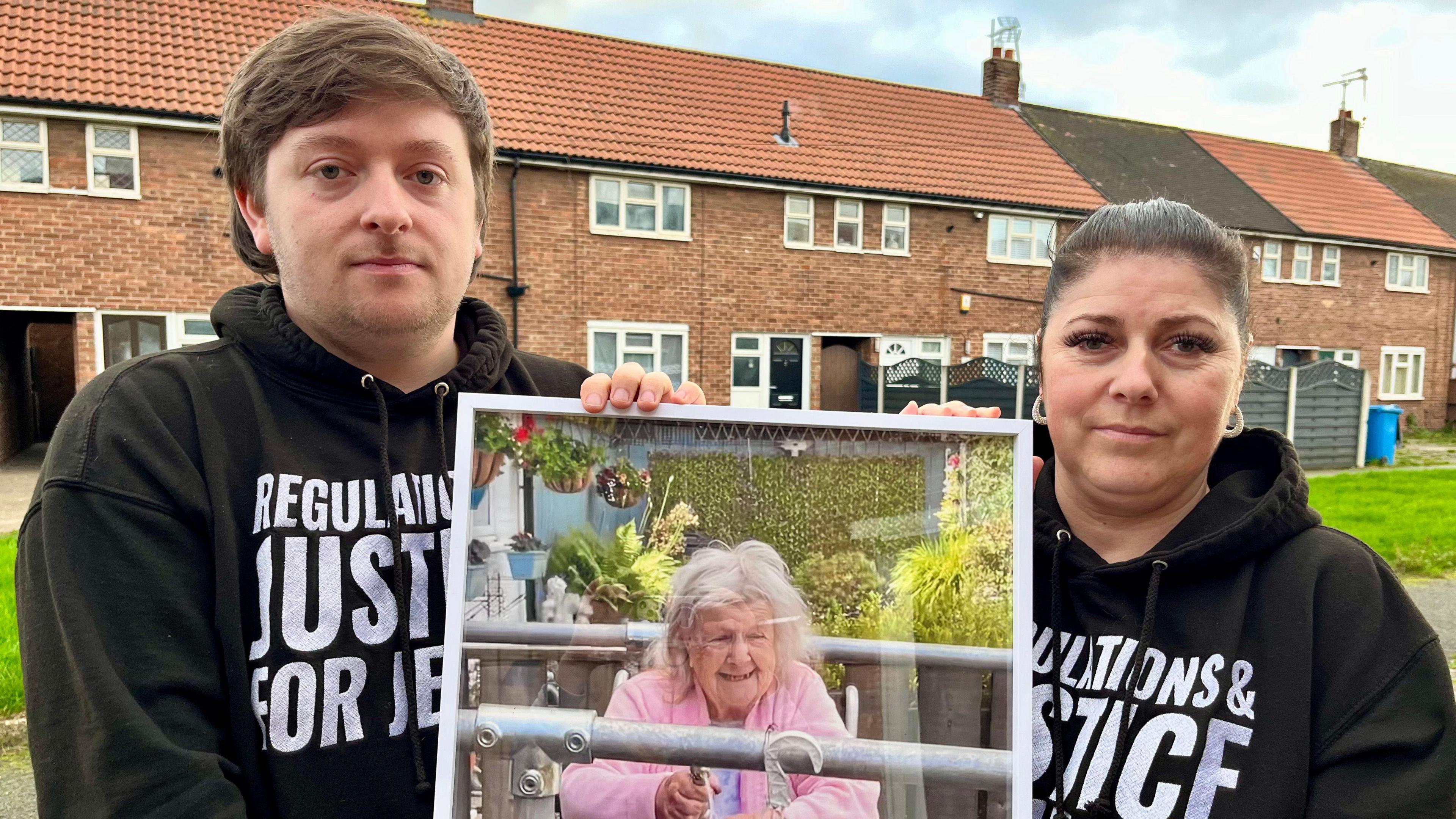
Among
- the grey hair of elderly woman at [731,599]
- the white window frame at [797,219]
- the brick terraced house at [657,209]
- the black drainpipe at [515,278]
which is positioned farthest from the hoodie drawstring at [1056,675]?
the white window frame at [797,219]

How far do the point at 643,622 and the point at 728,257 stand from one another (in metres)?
16.3

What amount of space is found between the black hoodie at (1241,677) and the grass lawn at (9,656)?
3.29m

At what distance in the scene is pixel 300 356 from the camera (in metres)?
1.58

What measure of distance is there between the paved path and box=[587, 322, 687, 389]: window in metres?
8.43

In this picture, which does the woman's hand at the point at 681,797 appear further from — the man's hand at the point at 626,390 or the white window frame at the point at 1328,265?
the white window frame at the point at 1328,265

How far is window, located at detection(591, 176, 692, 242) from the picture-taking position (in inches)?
643

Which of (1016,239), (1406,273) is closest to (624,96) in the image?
(1016,239)

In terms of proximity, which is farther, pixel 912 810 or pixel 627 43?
pixel 627 43

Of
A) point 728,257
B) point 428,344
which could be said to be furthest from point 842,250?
point 428,344

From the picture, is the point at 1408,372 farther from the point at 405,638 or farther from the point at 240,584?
the point at 240,584

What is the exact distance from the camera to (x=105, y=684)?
1.22m

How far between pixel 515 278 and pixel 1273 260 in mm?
19465

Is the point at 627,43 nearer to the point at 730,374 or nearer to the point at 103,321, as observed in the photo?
the point at 730,374

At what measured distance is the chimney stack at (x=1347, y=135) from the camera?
95.1ft
